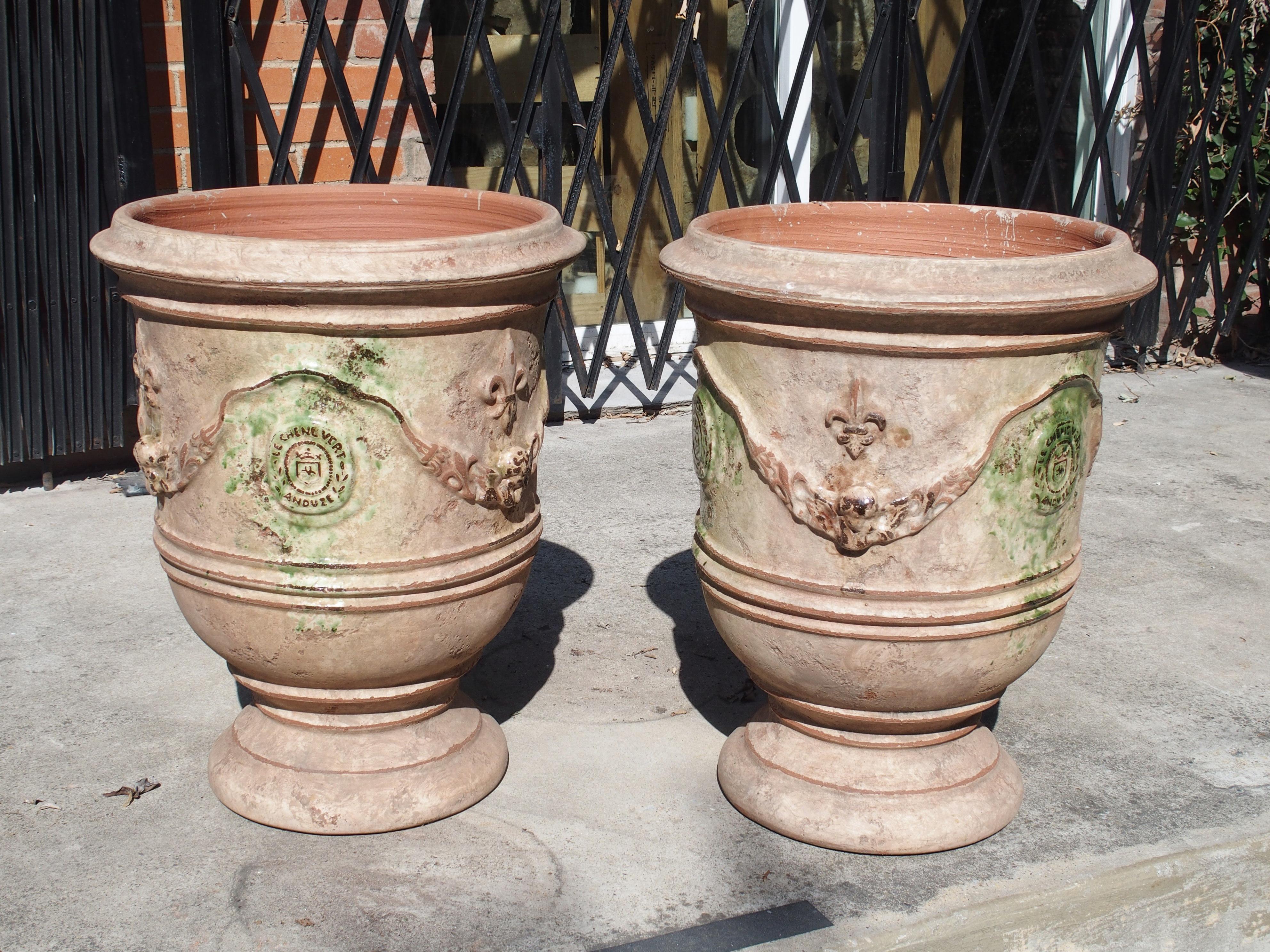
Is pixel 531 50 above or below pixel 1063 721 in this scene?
above

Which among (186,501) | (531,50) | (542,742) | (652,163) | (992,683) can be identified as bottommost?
(542,742)

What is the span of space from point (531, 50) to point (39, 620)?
2.82m

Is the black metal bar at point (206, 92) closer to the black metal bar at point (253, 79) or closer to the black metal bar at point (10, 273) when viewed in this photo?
the black metal bar at point (253, 79)

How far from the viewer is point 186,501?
2.38m

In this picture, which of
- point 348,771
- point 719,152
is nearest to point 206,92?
point 719,152

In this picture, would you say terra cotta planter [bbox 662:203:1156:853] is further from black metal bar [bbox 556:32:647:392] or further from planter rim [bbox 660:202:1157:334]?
black metal bar [bbox 556:32:647:392]

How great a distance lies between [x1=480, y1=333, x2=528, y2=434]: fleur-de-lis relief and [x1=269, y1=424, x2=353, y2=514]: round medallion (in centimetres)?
27

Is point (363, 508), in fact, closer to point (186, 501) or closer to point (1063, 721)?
point (186, 501)

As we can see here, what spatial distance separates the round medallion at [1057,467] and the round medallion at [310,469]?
120 cm

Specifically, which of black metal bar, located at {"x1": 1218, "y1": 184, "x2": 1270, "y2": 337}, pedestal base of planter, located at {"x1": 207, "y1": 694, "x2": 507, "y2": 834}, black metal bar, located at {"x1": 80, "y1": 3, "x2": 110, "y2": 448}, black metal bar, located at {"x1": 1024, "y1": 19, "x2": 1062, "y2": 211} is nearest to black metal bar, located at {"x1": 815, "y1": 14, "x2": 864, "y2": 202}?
black metal bar, located at {"x1": 1024, "y1": 19, "x2": 1062, "y2": 211}

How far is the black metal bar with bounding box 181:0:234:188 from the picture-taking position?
12.9 feet

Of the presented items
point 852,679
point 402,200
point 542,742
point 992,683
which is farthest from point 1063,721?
point 402,200

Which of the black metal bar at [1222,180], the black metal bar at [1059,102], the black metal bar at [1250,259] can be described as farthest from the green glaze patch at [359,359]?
the black metal bar at [1250,259]

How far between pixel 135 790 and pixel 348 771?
450 mm
